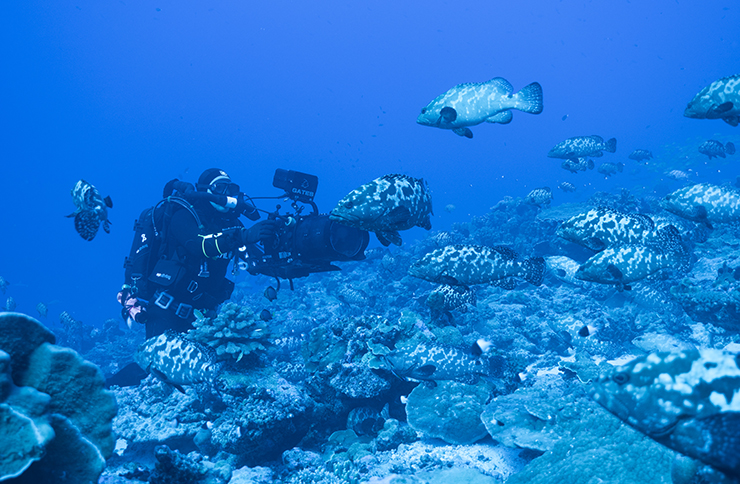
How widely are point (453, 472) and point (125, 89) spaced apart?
17629 cm

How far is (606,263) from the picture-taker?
3896 mm

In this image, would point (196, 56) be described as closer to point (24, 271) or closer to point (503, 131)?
point (24, 271)

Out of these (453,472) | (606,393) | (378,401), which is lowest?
(453,472)

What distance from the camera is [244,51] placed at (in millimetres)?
144750

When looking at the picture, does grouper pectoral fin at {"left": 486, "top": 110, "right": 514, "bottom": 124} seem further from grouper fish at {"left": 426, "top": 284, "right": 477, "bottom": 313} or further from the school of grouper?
grouper fish at {"left": 426, "top": 284, "right": 477, "bottom": 313}

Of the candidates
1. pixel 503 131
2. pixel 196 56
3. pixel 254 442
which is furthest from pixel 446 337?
pixel 196 56

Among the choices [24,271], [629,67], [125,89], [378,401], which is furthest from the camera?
[125,89]

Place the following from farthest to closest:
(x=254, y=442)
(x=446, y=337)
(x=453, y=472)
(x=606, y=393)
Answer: (x=446, y=337) → (x=254, y=442) → (x=453, y=472) → (x=606, y=393)

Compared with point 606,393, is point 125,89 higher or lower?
higher

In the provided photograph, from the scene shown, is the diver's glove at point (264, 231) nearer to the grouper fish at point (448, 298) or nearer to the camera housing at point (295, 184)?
the camera housing at point (295, 184)

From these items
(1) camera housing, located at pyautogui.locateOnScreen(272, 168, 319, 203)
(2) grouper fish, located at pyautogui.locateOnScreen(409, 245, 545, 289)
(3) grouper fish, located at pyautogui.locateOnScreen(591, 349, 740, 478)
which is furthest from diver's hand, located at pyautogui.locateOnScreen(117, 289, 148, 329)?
(3) grouper fish, located at pyautogui.locateOnScreen(591, 349, 740, 478)

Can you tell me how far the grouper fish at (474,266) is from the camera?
3799mm

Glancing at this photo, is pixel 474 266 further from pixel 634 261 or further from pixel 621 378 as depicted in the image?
pixel 621 378

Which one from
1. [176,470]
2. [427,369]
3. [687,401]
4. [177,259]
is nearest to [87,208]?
[177,259]
